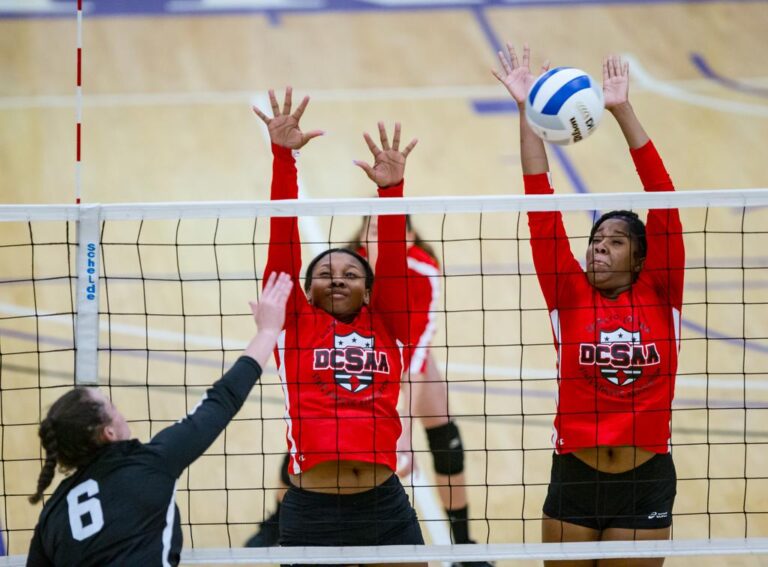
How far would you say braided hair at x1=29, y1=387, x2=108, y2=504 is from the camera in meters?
3.72

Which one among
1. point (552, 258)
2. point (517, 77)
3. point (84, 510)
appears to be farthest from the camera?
point (517, 77)

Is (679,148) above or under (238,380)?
above

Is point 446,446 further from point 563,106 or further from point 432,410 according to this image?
Result: point 563,106

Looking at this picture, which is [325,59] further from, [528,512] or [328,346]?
[328,346]

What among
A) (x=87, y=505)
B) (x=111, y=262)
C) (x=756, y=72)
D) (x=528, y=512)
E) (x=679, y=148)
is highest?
(x=756, y=72)

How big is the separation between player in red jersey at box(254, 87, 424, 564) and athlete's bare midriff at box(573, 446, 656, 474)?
2.49 ft

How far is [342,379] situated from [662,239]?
1.40m

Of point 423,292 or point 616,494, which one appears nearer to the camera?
point 616,494

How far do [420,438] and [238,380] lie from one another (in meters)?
3.58

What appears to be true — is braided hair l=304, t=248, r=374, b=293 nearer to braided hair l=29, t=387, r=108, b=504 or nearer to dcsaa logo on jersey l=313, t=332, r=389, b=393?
dcsaa logo on jersey l=313, t=332, r=389, b=393

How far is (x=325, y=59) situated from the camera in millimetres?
12789

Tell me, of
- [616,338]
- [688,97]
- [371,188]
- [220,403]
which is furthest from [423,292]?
[688,97]

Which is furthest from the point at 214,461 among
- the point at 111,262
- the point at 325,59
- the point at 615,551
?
the point at 325,59

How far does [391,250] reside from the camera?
4.62 m
